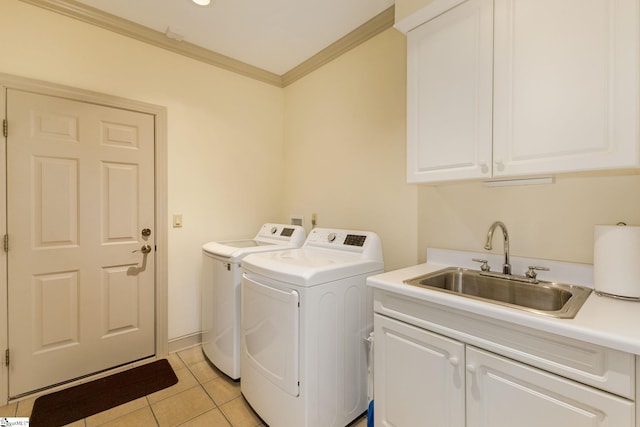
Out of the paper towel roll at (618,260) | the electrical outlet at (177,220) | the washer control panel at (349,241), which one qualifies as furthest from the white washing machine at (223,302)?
the paper towel roll at (618,260)

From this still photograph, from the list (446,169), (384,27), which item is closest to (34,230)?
(446,169)

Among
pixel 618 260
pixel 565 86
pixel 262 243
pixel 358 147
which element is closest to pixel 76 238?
pixel 262 243

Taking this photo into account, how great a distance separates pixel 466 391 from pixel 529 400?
0.66 ft

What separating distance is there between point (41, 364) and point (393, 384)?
7.29 ft

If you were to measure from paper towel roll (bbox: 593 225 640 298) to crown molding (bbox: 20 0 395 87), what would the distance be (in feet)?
5.83

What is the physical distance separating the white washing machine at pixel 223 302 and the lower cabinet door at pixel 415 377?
3.25 ft

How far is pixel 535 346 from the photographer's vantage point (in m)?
0.92

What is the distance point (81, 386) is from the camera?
1925 millimetres

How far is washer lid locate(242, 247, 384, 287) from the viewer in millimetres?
1420

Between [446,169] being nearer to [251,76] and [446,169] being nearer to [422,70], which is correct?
[422,70]

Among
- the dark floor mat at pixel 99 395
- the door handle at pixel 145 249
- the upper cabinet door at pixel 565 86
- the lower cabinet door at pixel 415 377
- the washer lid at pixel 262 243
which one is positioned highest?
the upper cabinet door at pixel 565 86

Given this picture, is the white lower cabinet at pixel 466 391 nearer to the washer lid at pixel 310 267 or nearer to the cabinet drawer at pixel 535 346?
the cabinet drawer at pixel 535 346

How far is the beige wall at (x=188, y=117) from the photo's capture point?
6.07 ft

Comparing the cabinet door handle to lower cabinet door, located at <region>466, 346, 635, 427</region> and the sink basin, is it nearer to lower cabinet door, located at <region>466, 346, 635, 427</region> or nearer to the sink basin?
the sink basin
